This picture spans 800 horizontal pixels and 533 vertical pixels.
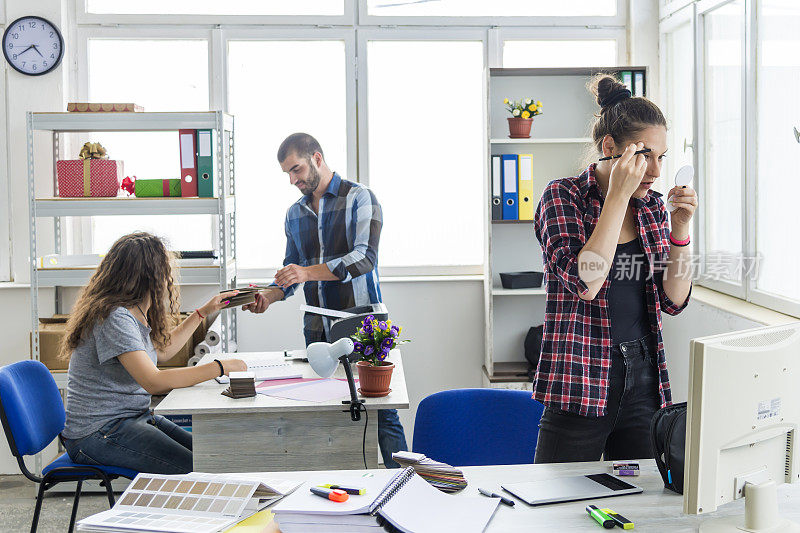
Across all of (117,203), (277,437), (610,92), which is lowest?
(277,437)

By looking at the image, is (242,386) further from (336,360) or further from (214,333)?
(214,333)

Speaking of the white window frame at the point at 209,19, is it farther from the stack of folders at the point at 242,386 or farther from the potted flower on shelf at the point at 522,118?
the stack of folders at the point at 242,386

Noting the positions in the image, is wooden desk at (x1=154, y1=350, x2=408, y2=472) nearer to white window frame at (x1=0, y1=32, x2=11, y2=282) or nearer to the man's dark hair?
the man's dark hair

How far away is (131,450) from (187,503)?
3.84ft

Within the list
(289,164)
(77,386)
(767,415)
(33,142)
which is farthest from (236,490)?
(33,142)

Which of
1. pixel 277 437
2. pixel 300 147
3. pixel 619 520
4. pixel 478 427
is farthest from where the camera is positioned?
pixel 300 147

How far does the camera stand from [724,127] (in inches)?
143

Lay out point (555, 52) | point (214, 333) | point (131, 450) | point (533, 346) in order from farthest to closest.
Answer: point (555, 52)
point (533, 346)
point (214, 333)
point (131, 450)

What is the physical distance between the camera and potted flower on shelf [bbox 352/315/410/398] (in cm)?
261

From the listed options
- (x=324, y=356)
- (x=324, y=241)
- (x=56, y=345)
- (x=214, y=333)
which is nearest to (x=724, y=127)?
(x=324, y=241)

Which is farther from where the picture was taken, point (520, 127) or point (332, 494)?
point (520, 127)

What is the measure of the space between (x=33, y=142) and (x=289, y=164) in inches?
54.9

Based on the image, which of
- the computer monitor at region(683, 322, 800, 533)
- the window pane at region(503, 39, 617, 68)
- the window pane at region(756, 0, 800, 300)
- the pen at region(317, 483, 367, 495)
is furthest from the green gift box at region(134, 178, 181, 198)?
the computer monitor at region(683, 322, 800, 533)

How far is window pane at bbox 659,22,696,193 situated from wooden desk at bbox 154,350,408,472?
231cm
